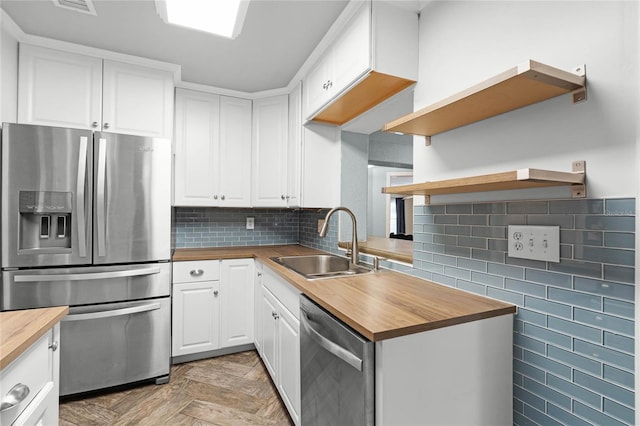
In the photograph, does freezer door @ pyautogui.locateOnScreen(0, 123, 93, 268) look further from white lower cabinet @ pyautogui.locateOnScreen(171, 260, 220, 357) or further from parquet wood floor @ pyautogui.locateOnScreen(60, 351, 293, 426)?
parquet wood floor @ pyautogui.locateOnScreen(60, 351, 293, 426)

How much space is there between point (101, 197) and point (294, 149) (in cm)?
146

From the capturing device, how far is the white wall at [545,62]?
0.92 metres

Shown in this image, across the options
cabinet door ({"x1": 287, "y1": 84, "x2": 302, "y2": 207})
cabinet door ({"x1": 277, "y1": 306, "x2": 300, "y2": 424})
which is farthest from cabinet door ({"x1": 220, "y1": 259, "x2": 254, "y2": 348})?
cabinet door ({"x1": 277, "y1": 306, "x2": 300, "y2": 424})

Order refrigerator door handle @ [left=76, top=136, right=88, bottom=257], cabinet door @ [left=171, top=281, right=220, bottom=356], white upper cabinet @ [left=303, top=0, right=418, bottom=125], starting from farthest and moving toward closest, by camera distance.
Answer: cabinet door @ [left=171, top=281, right=220, bottom=356], refrigerator door handle @ [left=76, top=136, right=88, bottom=257], white upper cabinet @ [left=303, top=0, right=418, bottom=125]

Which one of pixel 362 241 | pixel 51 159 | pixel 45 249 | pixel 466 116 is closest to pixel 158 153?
pixel 51 159

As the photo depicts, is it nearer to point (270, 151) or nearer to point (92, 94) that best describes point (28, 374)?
point (92, 94)

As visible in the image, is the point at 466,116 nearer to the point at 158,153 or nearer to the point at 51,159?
the point at 158,153

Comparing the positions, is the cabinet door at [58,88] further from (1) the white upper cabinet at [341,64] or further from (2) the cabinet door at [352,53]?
(2) the cabinet door at [352,53]

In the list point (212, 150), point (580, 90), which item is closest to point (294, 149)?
point (212, 150)

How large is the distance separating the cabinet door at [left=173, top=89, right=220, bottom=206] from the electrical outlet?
2.36 metres

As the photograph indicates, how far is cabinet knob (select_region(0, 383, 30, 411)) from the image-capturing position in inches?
30.3

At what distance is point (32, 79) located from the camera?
208cm

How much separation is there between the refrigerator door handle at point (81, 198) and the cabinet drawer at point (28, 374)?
3.84ft

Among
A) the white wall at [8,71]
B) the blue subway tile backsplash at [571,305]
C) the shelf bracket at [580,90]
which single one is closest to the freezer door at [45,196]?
the white wall at [8,71]
